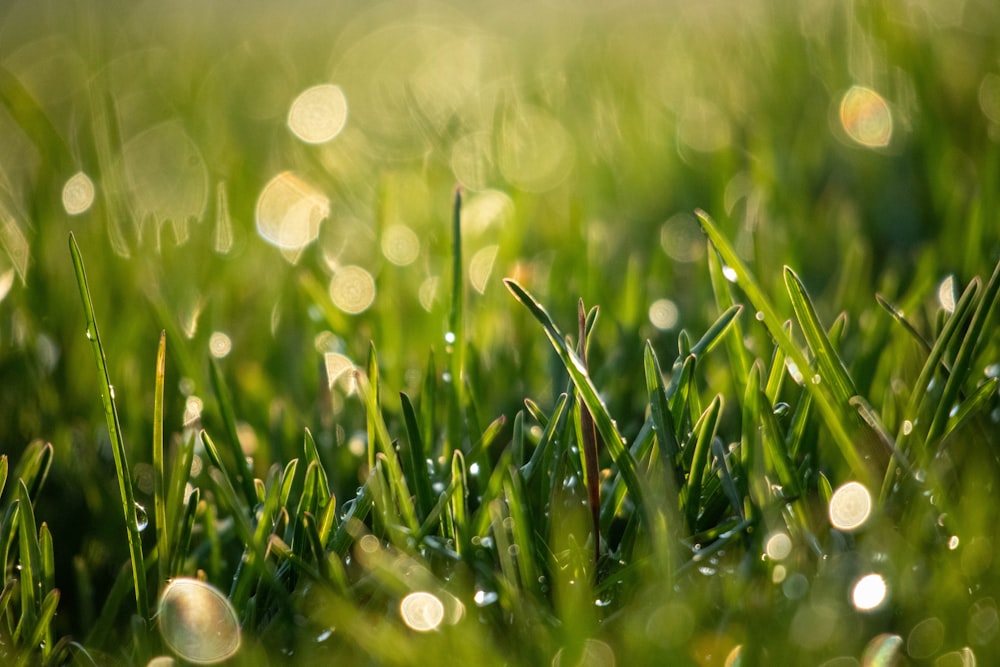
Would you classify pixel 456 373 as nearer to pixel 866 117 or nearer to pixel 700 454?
pixel 700 454

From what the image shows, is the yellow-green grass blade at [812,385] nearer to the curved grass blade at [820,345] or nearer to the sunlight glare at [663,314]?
the curved grass blade at [820,345]

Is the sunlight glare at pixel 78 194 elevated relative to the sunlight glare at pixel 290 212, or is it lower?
elevated

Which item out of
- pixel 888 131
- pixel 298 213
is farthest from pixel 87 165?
pixel 888 131

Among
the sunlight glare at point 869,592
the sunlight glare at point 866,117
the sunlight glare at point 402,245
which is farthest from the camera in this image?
the sunlight glare at point 866,117

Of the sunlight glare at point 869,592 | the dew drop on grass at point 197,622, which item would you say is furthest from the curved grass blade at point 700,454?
the dew drop on grass at point 197,622

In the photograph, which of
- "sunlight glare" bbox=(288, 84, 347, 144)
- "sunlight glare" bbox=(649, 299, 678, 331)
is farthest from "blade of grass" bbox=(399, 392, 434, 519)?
"sunlight glare" bbox=(288, 84, 347, 144)

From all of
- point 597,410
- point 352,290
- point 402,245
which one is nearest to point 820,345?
point 597,410

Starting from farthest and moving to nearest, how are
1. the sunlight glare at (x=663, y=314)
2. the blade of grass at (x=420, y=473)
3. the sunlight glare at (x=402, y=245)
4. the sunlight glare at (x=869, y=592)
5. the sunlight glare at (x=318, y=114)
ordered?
the sunlight glare at (x=318, y=114), the sunlight glare at (x=402, y=245), the sunlight glare at (x=663, y=314), the blade of grass at (x=420, y=473), the sunlight glare at (x=869, y=592)
